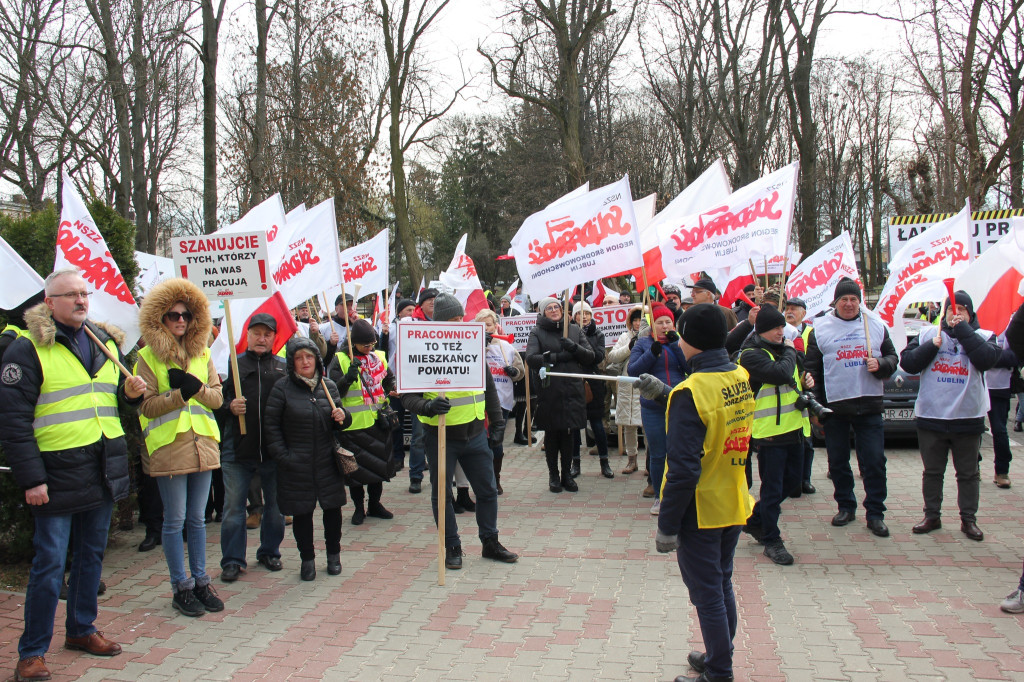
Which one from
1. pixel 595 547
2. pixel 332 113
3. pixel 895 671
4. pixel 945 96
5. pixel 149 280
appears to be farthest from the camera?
pixel 332 113

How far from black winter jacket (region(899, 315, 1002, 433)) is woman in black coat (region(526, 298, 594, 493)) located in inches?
117

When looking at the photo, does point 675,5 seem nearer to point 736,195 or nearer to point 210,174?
point 210,174

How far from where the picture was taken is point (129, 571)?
600 cm

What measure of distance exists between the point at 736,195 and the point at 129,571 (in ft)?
20.6

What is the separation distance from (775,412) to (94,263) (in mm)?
4975

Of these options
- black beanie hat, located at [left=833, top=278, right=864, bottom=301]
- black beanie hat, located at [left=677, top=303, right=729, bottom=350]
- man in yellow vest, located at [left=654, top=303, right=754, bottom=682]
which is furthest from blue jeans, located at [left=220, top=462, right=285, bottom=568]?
black beanie hat, located at [left=833, top=278, right=864, bottom=301]

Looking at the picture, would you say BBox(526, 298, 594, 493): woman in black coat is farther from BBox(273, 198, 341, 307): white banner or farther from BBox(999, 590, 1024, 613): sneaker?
BBox(999, 590, 1024, 613): sneaker

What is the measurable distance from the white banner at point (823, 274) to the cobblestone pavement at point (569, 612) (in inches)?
120

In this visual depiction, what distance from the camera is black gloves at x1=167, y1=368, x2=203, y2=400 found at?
188 inches

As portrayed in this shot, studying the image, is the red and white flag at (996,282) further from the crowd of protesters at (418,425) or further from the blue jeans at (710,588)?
the blue jeans at (710,588)

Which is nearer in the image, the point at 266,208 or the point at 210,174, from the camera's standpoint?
the point at 266,208

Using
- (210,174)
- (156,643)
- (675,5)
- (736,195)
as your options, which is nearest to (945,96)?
(675,5)

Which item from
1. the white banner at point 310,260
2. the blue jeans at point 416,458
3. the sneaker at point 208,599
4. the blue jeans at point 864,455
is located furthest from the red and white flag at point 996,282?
the sneaker at point 208,599

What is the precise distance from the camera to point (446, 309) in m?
6.32
